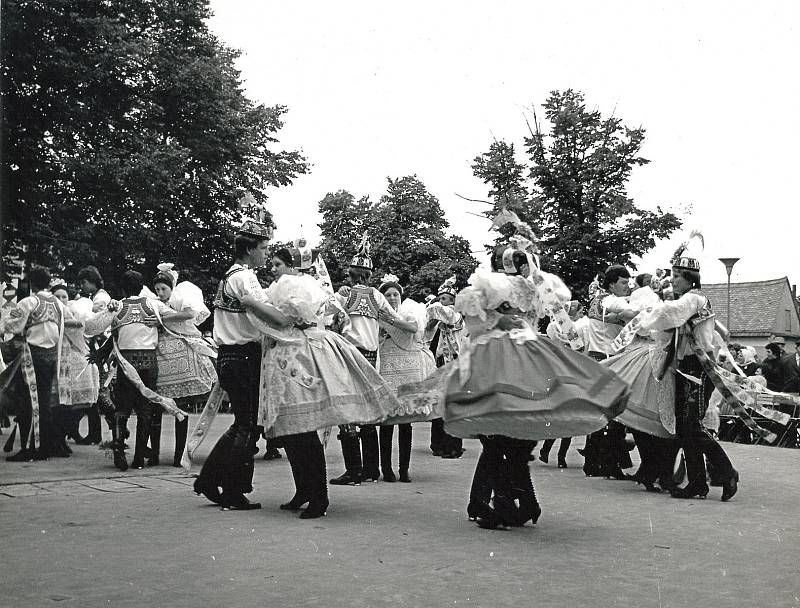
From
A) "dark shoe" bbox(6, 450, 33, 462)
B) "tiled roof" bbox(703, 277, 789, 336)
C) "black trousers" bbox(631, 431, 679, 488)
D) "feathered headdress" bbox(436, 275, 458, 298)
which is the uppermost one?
"tiled roof" bbox(703, 277, 789, 336)

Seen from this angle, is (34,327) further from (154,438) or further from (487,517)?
(487,517)

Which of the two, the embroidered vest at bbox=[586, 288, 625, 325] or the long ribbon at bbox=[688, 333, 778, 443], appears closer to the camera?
the long ribbon at bbox=[688, 333, 778, 443]

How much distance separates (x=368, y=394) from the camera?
21.9ft

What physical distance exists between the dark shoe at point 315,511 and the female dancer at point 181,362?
3420 millimetres

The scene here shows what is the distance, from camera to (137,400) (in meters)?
9.23

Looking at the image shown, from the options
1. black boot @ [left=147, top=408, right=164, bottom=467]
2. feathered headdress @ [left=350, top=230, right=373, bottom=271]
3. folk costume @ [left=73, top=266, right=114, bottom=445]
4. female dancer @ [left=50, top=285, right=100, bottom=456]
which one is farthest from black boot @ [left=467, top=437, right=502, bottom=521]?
female dancer @ [left=50, top=285, right=100, bottom=456]

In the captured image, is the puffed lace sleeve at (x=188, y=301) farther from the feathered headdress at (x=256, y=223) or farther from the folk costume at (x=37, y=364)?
the feathered headdress at (x=256, y=223)

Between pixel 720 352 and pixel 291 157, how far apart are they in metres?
21.7

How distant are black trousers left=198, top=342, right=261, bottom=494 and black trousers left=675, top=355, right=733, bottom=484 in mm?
3656

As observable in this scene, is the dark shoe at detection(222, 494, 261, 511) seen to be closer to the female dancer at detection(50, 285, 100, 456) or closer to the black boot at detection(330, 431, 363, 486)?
the black boot at detection(330, 431, 363, 486)

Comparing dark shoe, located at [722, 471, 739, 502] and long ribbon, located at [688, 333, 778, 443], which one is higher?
long ribbon, located at [688, 333, 778, 443]

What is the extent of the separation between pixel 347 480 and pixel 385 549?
9.48ft

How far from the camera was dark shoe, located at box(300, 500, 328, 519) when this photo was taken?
6363 millimetres

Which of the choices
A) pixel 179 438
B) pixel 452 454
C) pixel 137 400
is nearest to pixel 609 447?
pixel 452 454
